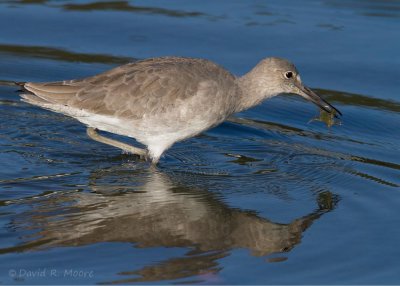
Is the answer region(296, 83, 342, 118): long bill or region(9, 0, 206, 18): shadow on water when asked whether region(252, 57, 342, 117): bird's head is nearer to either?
region(296, 83, 342, 118): long bill

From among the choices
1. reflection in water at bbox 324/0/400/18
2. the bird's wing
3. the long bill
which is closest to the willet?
the bird's wing

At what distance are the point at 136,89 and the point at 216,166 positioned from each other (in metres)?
1.24

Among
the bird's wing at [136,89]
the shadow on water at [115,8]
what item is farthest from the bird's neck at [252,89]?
the shadow on water at [115,8]

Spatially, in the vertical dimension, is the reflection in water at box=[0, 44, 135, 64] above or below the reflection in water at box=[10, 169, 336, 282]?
above

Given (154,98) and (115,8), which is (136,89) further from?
(115,8)

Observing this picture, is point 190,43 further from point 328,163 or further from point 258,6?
point 328,163

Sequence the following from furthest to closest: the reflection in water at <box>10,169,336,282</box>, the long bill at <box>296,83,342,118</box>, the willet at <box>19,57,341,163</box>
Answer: the long bill at <box>296,83,342,118</box> < the willet at <box>19,57,341,163</box> < the reflection in water at <box>10,169,336,282</box>

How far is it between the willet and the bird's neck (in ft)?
0.04

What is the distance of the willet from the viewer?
412 inches

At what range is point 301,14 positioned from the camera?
15.1 m

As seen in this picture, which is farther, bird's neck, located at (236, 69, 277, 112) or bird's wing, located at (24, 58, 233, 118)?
bird's neck, located at (236, 69, 277, 112)

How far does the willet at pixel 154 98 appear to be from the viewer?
1048cm

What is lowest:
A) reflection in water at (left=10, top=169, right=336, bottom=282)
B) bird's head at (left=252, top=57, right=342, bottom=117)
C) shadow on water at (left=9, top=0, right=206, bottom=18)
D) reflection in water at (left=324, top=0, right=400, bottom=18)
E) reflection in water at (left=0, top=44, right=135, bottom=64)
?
reflection in water at (left=10, top=169, right=336, bottom=282)

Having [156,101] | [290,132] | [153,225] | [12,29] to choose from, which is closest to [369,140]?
[290,132]
